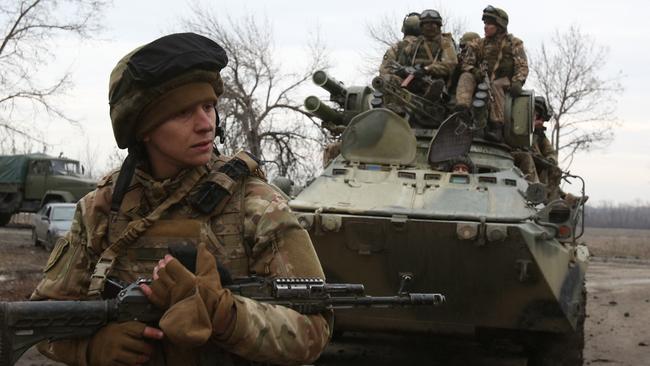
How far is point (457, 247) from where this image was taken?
6.32 meters

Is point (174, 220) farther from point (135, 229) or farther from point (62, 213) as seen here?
point (62, 213)

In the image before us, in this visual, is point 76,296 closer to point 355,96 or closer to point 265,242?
point 265,242

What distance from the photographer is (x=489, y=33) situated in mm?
8742

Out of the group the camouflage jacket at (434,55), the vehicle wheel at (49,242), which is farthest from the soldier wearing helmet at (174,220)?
the vehicle wheel at (49,242)

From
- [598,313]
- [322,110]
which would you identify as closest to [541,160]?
[322,110]

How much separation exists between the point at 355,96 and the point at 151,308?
24.0 feet

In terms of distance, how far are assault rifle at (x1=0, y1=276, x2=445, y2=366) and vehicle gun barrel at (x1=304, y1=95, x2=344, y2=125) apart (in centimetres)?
658

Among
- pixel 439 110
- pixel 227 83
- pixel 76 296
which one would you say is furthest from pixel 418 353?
pixel 227 83

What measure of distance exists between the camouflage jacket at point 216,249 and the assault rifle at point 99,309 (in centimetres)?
5

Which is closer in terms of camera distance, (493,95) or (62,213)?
(493,95)

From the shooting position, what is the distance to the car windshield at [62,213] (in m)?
18.1

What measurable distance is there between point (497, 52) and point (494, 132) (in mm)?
945

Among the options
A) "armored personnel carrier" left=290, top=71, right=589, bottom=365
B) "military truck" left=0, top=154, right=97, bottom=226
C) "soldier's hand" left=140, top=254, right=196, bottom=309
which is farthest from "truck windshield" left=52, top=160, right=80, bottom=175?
"soldier's hand" left=140, top=254, right=196, bottom=309

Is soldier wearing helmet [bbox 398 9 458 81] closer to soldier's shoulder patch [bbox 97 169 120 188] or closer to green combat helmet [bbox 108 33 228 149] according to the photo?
soldier's shoulder patch [bbox 97 169 120 188]
